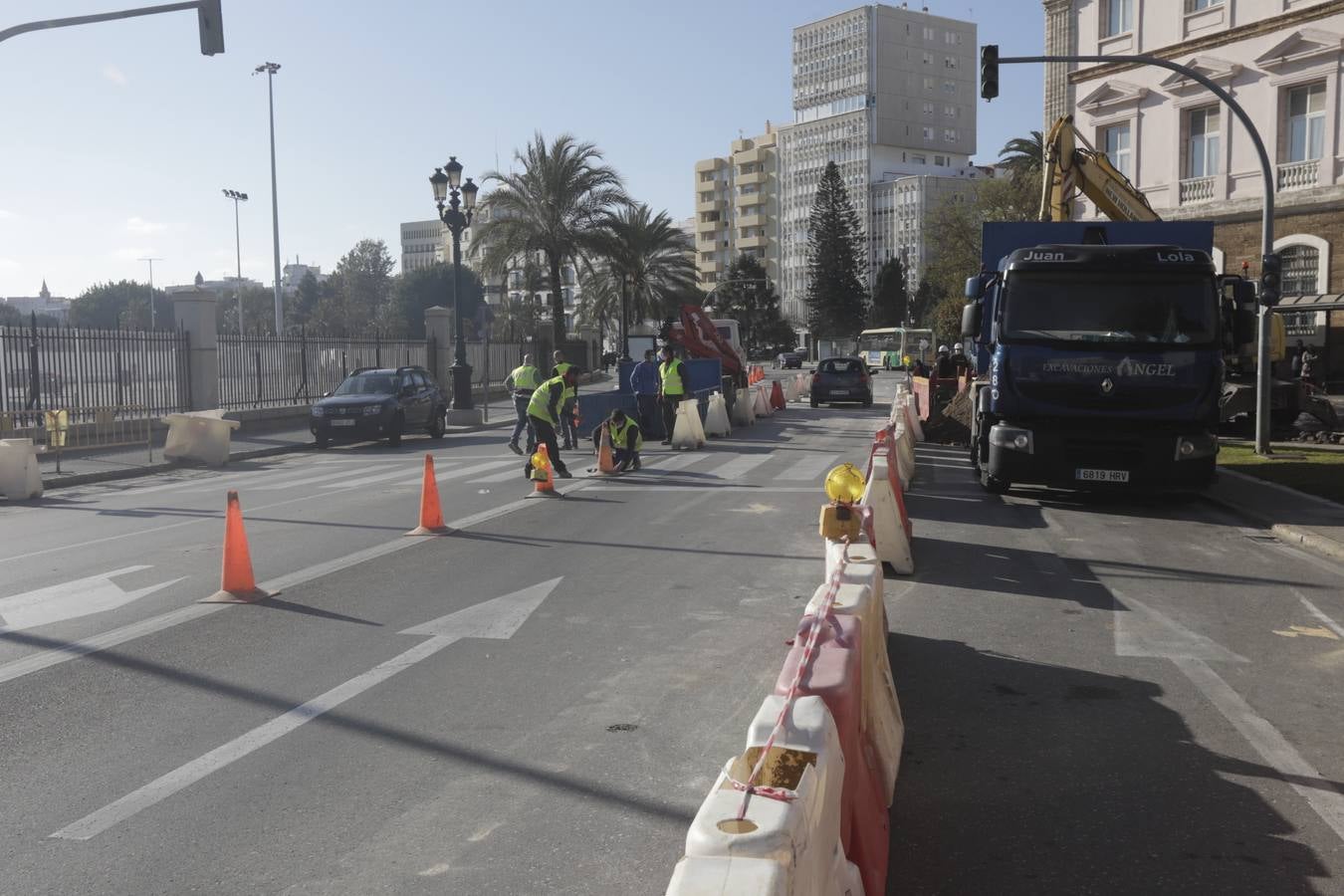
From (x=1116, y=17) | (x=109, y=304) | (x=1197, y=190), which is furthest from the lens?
(x=109, y=304)

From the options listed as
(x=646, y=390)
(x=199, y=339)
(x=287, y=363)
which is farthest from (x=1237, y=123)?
(x=199, y=339)

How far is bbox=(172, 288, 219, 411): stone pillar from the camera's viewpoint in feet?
90.4

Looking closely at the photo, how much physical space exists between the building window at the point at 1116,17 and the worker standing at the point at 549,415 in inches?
1114

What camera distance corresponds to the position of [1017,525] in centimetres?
1231

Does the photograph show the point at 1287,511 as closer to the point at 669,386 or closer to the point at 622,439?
the point at 622,439

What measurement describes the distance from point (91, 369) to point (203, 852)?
900 inches

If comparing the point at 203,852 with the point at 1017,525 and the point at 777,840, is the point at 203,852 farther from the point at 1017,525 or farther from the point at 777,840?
the point at 1017,525

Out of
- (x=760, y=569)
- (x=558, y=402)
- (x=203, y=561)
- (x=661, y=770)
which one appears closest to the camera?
(x=661, y=770)

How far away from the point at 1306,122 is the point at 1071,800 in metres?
33.3

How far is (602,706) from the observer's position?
19.6 ft

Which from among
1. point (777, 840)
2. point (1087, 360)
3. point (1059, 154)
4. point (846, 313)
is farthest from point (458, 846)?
point (846, 313)

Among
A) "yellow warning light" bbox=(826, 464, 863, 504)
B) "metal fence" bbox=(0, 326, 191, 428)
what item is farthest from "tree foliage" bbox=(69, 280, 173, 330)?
"yellow warning light" bbox=(826, 464, 863, 504)

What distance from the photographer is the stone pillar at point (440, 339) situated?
127ft

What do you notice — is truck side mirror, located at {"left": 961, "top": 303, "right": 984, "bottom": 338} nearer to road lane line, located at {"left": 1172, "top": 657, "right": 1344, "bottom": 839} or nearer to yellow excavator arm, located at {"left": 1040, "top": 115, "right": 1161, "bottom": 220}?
yellow excavator arm, located at {"left": 1040, "top": 115, "right": 1161, "bottom": 220}
